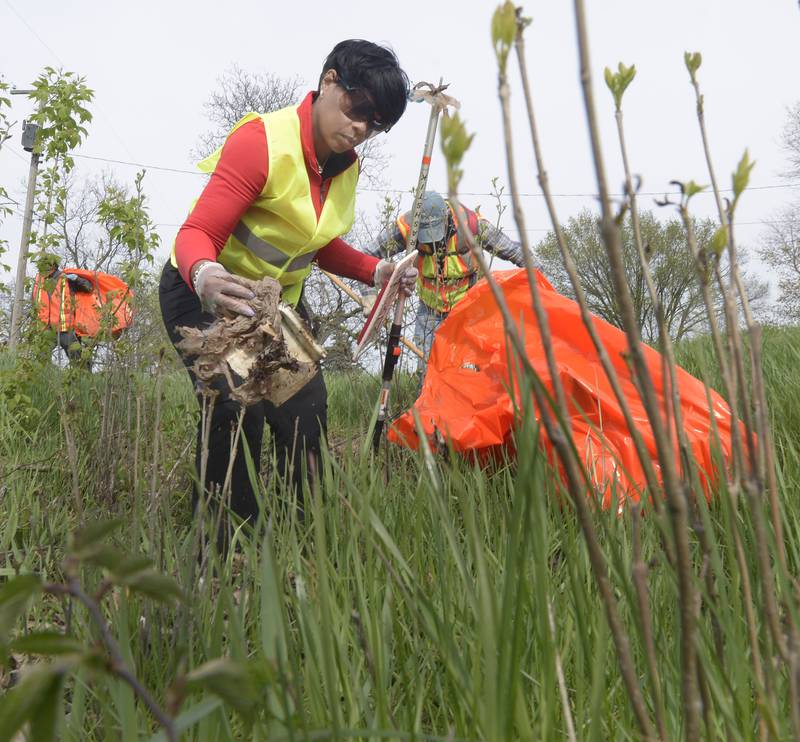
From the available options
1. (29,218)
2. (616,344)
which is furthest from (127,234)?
(616,344)

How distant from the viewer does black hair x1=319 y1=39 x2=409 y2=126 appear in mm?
2232

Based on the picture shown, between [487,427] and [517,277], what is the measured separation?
55 cm

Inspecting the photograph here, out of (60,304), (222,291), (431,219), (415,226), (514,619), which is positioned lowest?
(514,619)

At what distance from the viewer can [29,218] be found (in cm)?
386

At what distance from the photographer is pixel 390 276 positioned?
2.65 m

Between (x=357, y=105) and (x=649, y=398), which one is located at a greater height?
(x=357, y=105)

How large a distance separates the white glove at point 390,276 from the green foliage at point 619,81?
2.01 metres

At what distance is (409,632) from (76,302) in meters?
2.73

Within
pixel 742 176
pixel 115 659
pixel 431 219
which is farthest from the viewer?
pixel 431 219

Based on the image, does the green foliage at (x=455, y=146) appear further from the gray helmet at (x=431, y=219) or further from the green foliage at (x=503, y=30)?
the gray helmet at (x=431, y=219)

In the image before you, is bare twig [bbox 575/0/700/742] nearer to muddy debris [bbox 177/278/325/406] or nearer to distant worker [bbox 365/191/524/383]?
muddy debris [bbox 177/278/325/406]

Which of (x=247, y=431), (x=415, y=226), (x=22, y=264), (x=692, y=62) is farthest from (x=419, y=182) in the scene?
(x=692, y=62)

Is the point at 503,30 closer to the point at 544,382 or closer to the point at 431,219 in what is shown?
the point at 544,382

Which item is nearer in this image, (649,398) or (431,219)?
(649,398)
